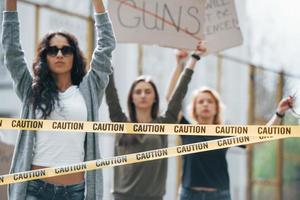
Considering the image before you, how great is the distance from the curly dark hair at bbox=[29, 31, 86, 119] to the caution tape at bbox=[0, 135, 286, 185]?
226 mm

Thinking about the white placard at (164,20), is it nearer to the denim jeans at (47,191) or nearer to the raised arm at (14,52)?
the raised arm at (14,52)

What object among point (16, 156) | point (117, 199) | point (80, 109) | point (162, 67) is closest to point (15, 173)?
point (16, 156)

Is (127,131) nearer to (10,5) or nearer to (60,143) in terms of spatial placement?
(60,143)

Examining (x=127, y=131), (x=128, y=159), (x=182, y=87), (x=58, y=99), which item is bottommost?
(x=128, y=159)

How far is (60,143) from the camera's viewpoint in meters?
3.32

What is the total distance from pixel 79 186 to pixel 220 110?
33.0 inches

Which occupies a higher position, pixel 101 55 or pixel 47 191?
pixel 101 55

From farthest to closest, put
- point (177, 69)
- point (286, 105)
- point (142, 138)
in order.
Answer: point (177, 69), point (142, 138), point (286, 105)

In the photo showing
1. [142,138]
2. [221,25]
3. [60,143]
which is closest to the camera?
[60,143]

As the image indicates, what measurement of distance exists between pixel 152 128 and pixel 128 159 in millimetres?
165

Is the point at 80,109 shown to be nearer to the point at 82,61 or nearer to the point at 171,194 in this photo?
the point at 82,61

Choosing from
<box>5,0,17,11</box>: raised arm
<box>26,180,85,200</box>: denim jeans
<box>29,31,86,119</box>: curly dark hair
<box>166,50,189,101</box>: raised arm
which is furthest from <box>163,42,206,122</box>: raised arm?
<box>5,0,17,11</box>: raised arm

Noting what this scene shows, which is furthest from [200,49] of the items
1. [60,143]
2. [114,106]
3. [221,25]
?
[60,143]

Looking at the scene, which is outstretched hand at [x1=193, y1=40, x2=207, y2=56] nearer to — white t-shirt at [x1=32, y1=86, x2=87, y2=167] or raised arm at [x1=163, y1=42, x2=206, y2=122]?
raised arm at [x1=163, y1=42, x2=206, y2=122]
